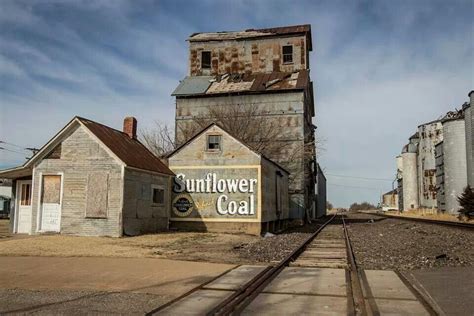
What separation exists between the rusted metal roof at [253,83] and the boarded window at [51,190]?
2278 cm

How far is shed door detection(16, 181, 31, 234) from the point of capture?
2086 cm

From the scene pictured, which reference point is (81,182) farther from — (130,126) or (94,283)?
(94,283)

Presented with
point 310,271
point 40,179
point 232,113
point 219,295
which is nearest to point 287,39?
point 232,113

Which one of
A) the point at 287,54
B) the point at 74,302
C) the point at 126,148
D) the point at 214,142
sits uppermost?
the point at 287,54

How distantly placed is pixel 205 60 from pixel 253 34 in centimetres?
540

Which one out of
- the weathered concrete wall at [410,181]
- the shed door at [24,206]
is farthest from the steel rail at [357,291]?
the weathered concrete wall at [410,181]

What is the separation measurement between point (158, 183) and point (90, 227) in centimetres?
464

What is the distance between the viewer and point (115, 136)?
22562mm

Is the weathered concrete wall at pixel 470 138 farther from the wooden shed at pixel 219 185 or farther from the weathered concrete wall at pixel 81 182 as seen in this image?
the weathered concrete wall at pixel 81 182

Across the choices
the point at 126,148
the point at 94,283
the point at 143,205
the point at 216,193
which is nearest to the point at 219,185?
the point at 216,193

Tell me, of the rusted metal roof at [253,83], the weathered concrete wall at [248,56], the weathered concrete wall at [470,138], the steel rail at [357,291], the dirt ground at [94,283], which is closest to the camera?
the steel rail at [357,291]

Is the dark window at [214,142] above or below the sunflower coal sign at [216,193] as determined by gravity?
above

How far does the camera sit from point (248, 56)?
4472 cm

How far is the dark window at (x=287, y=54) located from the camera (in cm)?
4366
